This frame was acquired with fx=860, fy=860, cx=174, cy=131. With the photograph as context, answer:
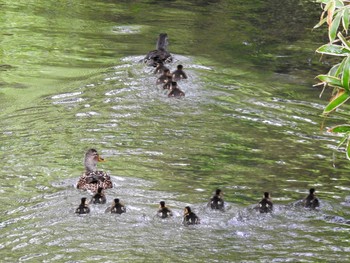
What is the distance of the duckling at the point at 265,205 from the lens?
762 centimetres

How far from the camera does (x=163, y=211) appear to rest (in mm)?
7492

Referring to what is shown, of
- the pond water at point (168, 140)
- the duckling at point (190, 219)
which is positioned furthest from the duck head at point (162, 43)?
the duckling at point (190, 219)

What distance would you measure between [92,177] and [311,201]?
209cm

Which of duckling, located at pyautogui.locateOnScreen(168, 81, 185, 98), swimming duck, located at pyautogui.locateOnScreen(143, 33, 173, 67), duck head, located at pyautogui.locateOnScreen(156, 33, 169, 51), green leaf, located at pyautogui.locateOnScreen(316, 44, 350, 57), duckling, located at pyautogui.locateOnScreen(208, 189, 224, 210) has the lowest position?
duckling, located at pyautogui.locateOnScreen(208, 189, 224, 210)

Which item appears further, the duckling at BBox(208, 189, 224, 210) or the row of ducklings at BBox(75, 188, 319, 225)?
the duckling at BBox(208, 189, 224, 210)

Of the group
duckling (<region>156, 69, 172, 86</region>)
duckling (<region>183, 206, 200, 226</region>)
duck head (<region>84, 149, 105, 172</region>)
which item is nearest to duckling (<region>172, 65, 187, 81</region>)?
duckling (<region>156, 69, 172, 86</region>)

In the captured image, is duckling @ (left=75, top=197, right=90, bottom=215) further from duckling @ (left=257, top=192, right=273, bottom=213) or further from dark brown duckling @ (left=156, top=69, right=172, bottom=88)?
dark brown duckling @ (left=156, top=69, right=172, bottom=88)

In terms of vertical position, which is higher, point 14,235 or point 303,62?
point 303,62

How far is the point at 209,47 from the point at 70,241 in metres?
8.16

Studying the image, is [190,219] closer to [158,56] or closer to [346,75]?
[346,75]

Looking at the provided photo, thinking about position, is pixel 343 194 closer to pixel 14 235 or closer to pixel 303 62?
pixel 14 235

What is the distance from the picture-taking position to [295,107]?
37.4 feet

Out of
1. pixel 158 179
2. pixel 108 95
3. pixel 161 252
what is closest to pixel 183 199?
pixel 158 179

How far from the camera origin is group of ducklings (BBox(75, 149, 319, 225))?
748cm
